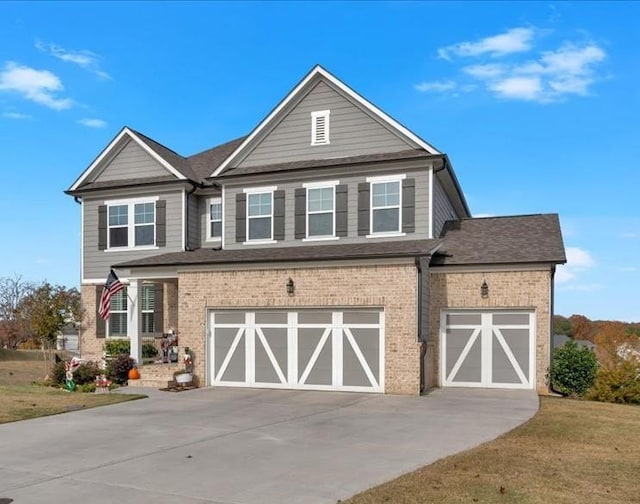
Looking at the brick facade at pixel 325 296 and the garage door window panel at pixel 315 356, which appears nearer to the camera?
the brick facade at pixel 325 296

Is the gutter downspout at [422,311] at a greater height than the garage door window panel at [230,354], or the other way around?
the gutter downspout at [422,311]

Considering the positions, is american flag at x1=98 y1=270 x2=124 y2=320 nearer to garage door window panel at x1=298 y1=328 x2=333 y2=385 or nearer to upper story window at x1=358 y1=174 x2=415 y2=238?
garage door window panel at x1=298 y1=328 x2=333 y2=385

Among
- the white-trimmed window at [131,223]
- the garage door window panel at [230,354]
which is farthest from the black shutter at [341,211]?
the white-trimmed window at [131,223]

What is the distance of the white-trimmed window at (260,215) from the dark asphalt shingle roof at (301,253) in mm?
548

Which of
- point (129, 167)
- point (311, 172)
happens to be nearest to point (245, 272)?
point (311, 172)

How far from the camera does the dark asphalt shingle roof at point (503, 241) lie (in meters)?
18.6

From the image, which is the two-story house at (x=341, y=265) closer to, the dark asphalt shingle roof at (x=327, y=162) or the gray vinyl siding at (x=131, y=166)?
the dark asphalt shingle roof at (x=327, y=162)

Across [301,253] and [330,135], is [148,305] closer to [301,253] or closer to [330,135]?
[301,253]

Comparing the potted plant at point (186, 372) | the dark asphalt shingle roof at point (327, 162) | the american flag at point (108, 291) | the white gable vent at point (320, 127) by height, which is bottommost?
the potted plant at point (186, 372)

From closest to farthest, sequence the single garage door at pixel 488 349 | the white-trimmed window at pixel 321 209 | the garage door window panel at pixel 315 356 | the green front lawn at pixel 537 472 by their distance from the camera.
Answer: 1. the green front lawn at pixel 537 472
2. the garage door window panel at pixel 315 356
3. the single garage door at pixel 488 349
4. the white-trimmed window at pixel 321 209

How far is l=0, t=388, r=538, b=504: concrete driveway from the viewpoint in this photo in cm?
785

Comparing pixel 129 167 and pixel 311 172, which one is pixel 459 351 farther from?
pixel 129 167

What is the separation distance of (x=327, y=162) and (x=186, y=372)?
8170 mm

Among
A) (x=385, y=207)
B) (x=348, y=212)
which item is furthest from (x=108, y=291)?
(x=385, y=207)
